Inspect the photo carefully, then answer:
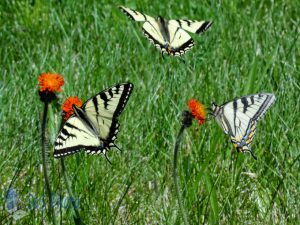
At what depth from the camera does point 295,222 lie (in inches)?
129

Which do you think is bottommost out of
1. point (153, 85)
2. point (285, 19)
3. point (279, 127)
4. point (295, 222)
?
point (295, 222)

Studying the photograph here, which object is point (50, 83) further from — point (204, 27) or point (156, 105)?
point (204, 27)

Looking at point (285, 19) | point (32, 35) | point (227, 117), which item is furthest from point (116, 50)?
point (227, 117)

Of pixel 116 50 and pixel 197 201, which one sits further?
pixel 116 50

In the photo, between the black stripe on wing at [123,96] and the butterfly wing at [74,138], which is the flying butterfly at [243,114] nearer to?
the black stripe on wing at [123,96]

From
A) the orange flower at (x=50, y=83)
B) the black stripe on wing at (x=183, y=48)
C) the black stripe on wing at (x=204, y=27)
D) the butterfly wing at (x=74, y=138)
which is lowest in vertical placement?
the butterfly wing at (x=74, y=138)

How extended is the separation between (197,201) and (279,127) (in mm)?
913

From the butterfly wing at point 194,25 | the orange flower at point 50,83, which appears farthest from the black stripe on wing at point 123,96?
the butterfly wing at point 194,25

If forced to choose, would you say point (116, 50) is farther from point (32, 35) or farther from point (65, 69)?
point (32, 35)

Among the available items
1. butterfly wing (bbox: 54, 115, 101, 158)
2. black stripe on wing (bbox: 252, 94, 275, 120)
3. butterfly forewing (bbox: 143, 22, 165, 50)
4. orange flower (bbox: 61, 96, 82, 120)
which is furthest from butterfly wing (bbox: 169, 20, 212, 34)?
orange flower (bbox: 61, 96, 82, 120)

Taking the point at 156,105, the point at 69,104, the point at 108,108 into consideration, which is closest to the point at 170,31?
the point at 156,105

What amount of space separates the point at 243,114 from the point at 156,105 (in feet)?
3.49

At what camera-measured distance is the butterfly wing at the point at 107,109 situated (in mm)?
3109

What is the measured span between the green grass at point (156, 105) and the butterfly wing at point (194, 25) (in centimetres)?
17
